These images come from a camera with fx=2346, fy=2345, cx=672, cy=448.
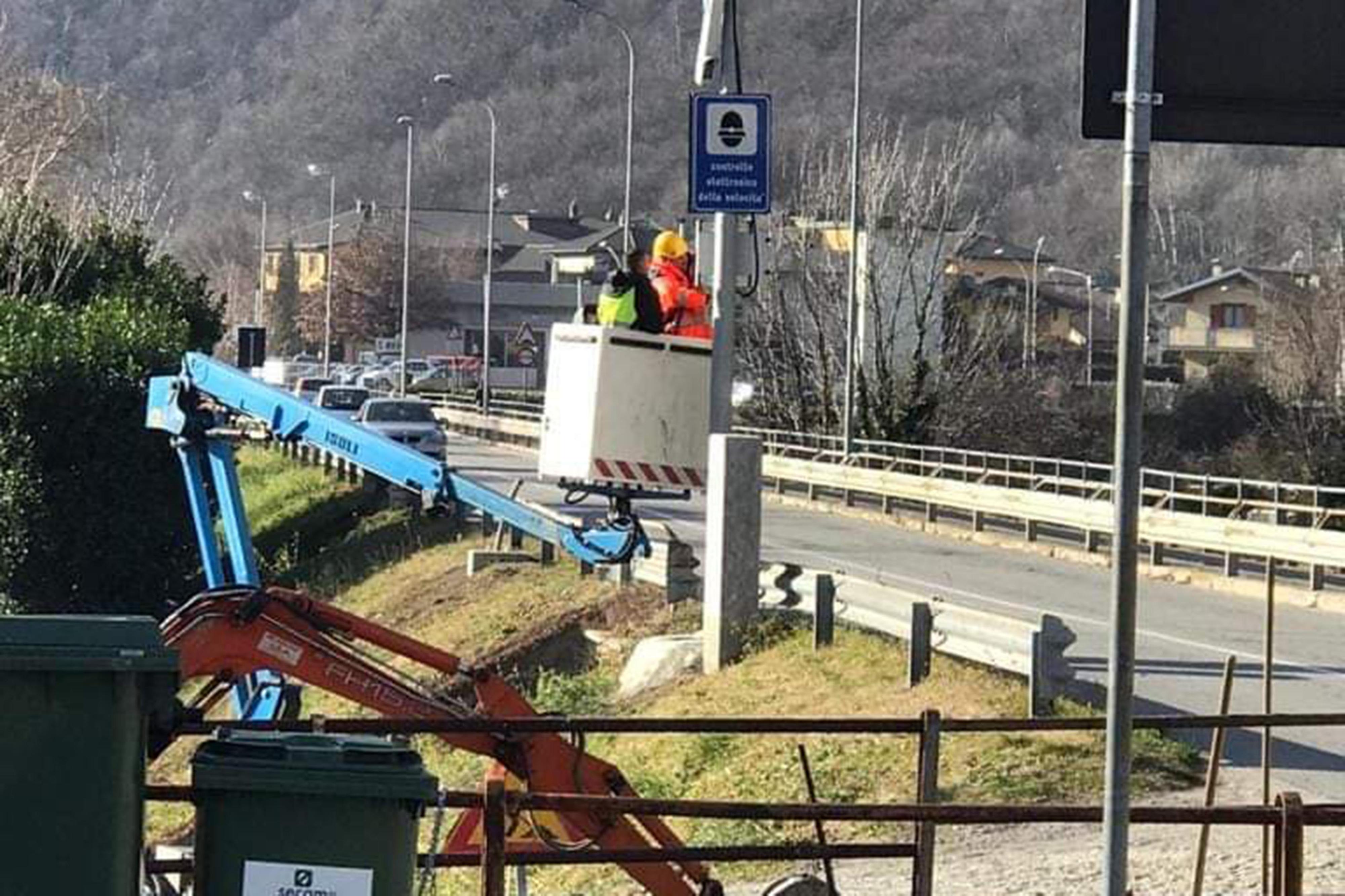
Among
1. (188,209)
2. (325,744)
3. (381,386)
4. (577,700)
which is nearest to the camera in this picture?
(325,744)

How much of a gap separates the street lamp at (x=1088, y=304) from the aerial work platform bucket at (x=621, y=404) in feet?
151

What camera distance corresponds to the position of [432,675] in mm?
22891

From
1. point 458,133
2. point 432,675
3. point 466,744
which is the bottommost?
point 432,675

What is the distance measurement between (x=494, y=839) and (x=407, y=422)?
4011cm

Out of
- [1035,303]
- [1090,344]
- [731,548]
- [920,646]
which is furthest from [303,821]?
[1035,303]

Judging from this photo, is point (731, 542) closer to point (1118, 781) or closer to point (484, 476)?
point (1118, 781)

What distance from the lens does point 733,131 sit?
17.2 metres

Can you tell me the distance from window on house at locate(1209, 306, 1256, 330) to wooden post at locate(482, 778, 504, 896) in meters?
88.4

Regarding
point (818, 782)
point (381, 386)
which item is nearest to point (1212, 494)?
point (818, 782)

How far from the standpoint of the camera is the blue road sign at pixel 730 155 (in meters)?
17.0

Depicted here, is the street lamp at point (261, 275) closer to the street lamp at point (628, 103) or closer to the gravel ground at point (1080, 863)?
the street lamp at point (628, 103)

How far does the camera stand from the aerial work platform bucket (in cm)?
1511

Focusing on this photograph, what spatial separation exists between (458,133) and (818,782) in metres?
163

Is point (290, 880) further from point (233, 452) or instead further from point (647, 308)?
point (233, 452)
